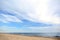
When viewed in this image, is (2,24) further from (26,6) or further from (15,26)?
(26,6)

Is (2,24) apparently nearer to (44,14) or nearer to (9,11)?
(9,11)

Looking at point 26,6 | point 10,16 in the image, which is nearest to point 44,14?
point 26,6

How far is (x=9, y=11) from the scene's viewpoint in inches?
38.8

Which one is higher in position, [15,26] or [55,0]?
[55,0]

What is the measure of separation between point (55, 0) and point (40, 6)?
12 cm

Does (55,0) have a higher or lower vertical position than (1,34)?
higher

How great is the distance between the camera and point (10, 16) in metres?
0.98

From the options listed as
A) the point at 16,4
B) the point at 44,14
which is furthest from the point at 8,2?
the point at 44,14

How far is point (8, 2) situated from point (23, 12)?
0.45ft

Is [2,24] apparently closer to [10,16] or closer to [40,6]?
[10,16]

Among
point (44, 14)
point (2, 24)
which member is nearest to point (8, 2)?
point (2, 24)

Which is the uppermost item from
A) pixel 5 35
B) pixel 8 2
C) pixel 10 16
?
pixel 8 2

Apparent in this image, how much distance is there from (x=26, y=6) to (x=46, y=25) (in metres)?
0.21

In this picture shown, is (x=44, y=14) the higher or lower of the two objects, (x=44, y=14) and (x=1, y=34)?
the higher
